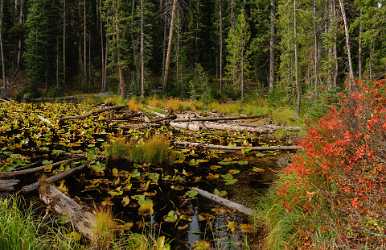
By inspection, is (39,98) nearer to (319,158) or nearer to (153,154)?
(153,154)

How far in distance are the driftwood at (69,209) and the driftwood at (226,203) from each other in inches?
95.4

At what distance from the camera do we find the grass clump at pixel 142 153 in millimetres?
10320

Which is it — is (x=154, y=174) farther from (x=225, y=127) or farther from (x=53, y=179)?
(x=225, y=127)

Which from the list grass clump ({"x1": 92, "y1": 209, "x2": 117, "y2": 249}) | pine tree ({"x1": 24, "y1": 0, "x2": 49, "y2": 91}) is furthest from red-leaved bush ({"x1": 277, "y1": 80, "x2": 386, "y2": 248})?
pine tree ({"x1": 24, "y1": 0, "x2": 49, "y2": 91})

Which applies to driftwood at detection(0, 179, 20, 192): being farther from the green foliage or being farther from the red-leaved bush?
the green foliage

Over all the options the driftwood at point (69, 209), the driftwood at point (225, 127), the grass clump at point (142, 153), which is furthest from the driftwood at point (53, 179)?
the driftwood at point (225, 127)

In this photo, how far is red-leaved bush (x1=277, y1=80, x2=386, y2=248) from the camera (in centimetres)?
413

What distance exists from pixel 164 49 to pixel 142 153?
28.6 m

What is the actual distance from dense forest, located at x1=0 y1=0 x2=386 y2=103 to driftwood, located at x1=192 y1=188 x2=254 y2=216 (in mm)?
16992

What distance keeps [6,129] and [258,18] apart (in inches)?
1120

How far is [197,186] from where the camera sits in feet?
27.6

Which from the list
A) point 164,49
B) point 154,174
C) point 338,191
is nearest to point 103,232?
point 338,191

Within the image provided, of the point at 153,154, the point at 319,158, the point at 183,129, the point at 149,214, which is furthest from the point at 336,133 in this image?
the point at 183,129

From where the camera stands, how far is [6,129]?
14.5 metres
